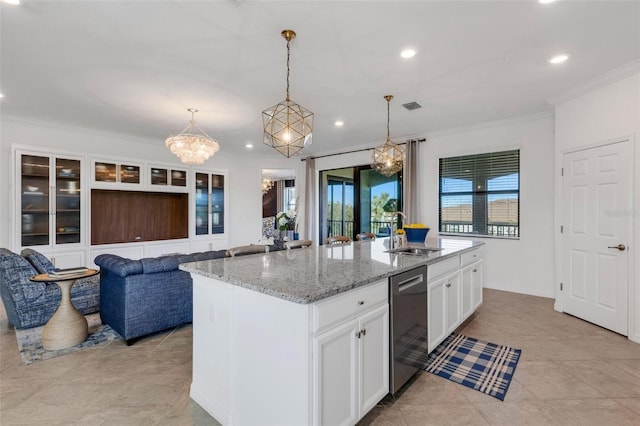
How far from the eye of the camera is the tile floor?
1883 mm

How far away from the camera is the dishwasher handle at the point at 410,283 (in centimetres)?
203

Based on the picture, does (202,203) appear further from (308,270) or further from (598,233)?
(598,233)

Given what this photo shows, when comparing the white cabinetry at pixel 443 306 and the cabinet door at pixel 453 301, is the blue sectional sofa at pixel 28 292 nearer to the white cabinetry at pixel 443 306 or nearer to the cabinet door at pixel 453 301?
the white cabinetry at pixel 443 306

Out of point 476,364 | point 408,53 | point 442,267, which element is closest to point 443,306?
point 442,267

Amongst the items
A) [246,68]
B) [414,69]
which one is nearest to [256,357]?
[246,68]

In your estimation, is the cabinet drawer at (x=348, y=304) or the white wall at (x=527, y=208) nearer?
the cabinet drawer at (x=348, y=304)

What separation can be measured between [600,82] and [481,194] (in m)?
2.15

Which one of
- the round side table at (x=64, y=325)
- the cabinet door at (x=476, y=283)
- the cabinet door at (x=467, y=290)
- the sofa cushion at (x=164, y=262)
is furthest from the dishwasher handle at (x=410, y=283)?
the round side table at (x=64, y=325)

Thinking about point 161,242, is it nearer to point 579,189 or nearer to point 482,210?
point 482,210

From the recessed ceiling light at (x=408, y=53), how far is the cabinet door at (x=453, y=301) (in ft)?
6.90

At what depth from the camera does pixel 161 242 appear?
586cm

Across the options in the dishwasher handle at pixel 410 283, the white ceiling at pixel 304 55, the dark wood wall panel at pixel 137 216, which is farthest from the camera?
the dark wood wall panel at pixel 137 216

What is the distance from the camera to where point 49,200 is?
15.2ft

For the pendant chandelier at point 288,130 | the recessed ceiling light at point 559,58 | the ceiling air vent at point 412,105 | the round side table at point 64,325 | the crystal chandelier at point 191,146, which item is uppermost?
the recessed ceiling light at point 559,58
